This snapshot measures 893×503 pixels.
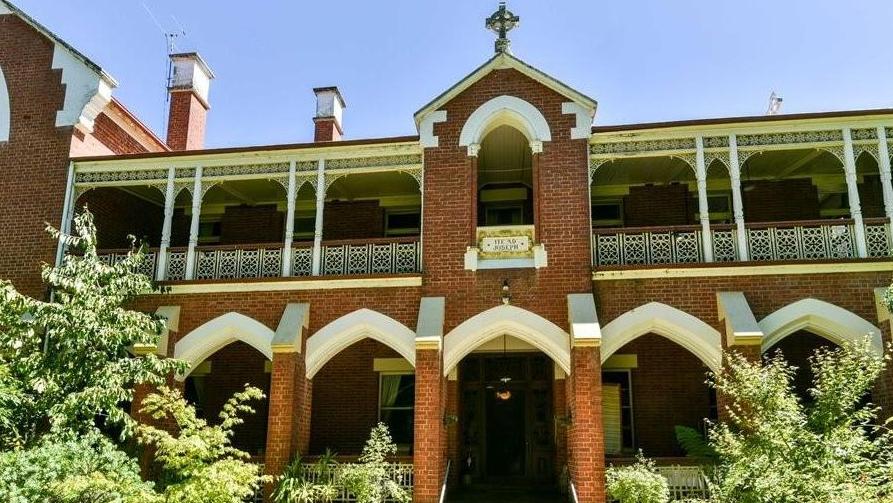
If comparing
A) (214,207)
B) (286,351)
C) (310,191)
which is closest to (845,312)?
(286,351)

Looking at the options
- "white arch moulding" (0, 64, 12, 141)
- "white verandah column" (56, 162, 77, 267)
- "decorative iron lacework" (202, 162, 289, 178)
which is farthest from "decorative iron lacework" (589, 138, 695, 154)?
"white arch moulding" (0, 64, 12, 141)

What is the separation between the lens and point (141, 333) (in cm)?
1292

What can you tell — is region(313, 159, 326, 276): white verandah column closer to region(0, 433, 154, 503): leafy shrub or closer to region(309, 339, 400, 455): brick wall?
region(309, 339, 400, 455): brick wall

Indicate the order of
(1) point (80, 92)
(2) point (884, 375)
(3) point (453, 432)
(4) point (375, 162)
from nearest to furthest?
(2) point (884, 375) < (4) point (375, 162) < (3) point (453, 432) < (1) point (80, 92)

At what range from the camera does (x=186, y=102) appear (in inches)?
843

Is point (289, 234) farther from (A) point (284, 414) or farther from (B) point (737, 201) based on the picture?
(B) point (737, 201)

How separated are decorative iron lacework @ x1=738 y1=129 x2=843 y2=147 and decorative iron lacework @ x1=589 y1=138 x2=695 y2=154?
1.14 metres

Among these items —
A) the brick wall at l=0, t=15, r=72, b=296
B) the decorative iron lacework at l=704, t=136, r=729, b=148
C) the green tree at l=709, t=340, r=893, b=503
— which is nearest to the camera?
the green tree at l=709, t=340, r=893, b=503

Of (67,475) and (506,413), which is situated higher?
(506,413)

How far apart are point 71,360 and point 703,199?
11.4 metres

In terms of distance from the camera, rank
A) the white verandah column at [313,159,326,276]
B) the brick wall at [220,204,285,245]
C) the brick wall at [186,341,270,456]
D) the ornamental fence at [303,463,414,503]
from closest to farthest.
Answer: the ornamental fence at [303,463,414,503]
the white verandah column at [313,159,326,276]
the brick wall at [186,341,270,456]
the brick wall at [220,204,285,245]

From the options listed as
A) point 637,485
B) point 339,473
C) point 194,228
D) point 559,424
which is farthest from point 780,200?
point 194,228

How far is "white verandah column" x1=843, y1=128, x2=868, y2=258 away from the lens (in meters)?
13.9

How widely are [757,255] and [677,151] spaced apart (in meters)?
2.47
